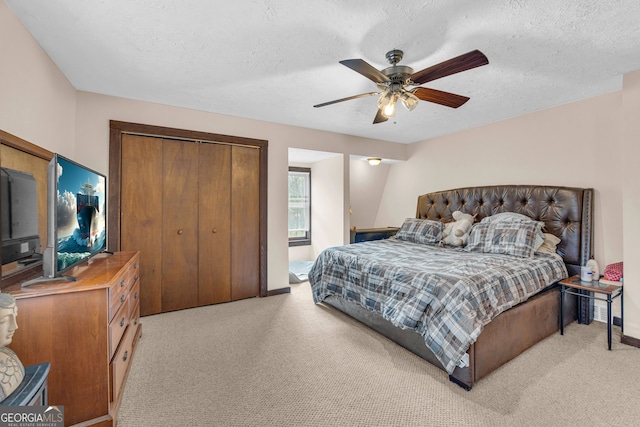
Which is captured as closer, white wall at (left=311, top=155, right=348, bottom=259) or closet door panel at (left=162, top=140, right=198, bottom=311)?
closet door panel at (left=162, top=140, right=198, bottom=311)

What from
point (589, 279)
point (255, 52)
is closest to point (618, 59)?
point (589, 279)

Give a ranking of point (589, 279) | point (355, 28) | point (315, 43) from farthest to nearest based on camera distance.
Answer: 1. point (589, 279)
2. point (315, 43)
3. point (355, 28)

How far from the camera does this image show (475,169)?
3879 millimetres

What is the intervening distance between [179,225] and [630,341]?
4182mm

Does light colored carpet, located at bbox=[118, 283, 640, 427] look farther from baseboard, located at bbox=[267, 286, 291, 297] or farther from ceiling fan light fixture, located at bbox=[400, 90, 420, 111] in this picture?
ceiling fan light fixture, located at bbox=[400, 90, 420, 111]

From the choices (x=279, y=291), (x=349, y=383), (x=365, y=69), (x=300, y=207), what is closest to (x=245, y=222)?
(x=279, y=291)

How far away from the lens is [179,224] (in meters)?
3.12

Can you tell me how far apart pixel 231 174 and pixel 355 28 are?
2.18m

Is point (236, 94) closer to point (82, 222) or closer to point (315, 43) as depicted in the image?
point (315, 43)

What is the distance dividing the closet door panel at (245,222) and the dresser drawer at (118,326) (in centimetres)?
152

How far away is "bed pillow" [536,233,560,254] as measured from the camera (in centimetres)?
284

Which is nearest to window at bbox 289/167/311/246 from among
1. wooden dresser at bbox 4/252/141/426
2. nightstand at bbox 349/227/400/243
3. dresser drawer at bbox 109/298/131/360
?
nightstand at bbox 349/227/400/243

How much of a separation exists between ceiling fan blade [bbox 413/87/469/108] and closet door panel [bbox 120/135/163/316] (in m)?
2.59

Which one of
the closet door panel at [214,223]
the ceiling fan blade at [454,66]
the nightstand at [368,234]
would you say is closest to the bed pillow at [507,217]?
the nightstand at [368,234]
